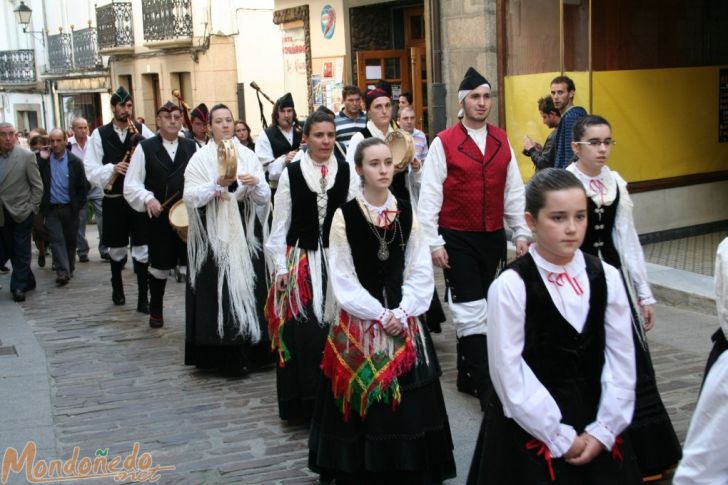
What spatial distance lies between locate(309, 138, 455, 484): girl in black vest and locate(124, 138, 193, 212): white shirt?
394 cm

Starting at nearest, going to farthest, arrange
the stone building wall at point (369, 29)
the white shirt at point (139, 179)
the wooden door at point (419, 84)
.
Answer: the white shirt at point (139, 179), the wooden door at point (419, 84), the stone building wall at point (369, 29)

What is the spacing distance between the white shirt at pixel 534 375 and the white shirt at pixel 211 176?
3.92 metres

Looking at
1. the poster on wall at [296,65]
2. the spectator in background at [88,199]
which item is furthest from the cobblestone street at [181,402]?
the poster on wall at [296,65]

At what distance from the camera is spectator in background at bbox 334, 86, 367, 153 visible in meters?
9.16

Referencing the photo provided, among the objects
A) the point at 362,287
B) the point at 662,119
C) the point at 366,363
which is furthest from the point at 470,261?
the point at 662,119

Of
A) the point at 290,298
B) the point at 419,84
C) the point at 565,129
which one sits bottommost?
the point at 290,298

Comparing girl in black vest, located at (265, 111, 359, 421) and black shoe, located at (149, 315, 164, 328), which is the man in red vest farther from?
black shoe, located at (149, 315, 164, 328)

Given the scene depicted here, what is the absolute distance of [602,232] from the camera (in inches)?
199

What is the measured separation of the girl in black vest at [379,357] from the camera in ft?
14.9

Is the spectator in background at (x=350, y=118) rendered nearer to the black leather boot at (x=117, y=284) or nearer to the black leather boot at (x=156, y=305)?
A: the black leather boot at (x=156, y=305)

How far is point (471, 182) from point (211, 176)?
208 centimetres

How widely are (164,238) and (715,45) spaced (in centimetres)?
688

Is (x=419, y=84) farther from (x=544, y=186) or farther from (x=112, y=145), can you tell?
(x=544, y=186)

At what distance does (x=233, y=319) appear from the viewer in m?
7.07
